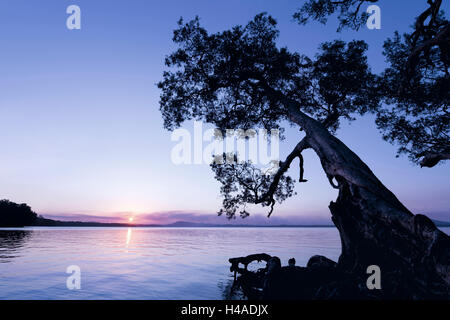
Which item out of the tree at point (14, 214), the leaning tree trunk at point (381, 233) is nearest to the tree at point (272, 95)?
the leaning tree trunk at point (381, 233)

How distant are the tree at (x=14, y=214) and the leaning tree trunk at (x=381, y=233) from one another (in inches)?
5372

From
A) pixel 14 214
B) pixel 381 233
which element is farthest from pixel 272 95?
pixel 14 214

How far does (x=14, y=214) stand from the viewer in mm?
121375

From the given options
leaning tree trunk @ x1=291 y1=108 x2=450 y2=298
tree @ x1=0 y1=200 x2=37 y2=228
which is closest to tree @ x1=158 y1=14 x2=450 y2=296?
leaning tree trunk @ x1=291 y1=108 x2=450 y2=298

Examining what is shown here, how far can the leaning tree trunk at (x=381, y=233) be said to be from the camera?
31.3ft

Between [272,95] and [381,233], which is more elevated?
[272,95]

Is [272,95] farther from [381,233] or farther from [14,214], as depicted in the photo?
[14,214]

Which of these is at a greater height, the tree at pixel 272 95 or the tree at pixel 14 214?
the tree at pixel 272 95

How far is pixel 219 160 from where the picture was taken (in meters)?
19.5

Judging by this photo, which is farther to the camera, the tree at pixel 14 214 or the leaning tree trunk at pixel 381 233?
the tree at pixel 14 214

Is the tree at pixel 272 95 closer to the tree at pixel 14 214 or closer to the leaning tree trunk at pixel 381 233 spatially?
the leaning tree trunk at pixel 381 233

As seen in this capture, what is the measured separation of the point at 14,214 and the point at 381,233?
140m
